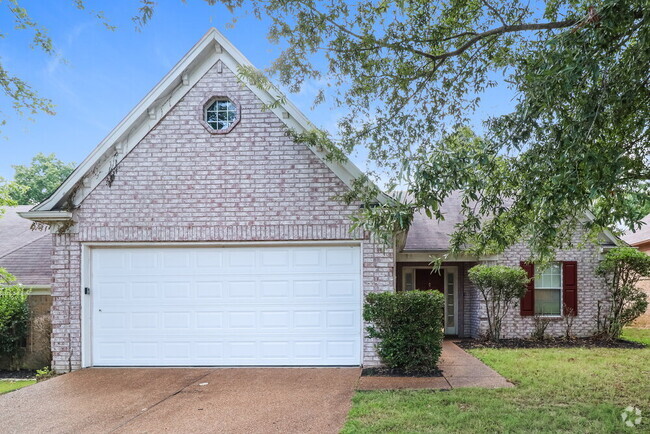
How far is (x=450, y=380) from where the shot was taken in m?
7.47

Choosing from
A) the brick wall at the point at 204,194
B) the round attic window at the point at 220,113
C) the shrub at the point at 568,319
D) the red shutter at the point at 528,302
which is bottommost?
the shrub at the point at 568,319

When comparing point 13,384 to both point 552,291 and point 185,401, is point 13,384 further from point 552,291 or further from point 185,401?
point 552,291

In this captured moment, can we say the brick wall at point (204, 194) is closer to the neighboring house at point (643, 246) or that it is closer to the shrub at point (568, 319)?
the shrub at point (568, 319)

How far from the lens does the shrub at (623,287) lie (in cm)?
1193

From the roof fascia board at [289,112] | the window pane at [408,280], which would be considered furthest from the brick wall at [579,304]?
the roof fascia board at [289,112]

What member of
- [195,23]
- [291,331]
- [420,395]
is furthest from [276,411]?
[195,23]

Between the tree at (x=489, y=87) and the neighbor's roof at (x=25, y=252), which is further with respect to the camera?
the neighbor's roof at (x=25, y=252)

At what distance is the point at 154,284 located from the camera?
8.70 metres

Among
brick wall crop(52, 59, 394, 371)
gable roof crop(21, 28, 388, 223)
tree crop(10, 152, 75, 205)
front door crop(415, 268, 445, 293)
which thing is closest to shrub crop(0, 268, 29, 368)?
brick wall crop(52, 59, 394, 371)

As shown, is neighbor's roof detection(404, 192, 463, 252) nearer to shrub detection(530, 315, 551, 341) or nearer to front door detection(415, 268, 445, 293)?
front door detection(415, 268, 445, 293)

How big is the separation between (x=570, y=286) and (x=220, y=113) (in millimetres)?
10271

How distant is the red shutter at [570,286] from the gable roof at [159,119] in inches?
285

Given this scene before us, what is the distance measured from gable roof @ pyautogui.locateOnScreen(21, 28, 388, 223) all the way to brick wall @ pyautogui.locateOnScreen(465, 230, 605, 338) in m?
6.23

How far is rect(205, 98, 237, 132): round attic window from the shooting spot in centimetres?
868
